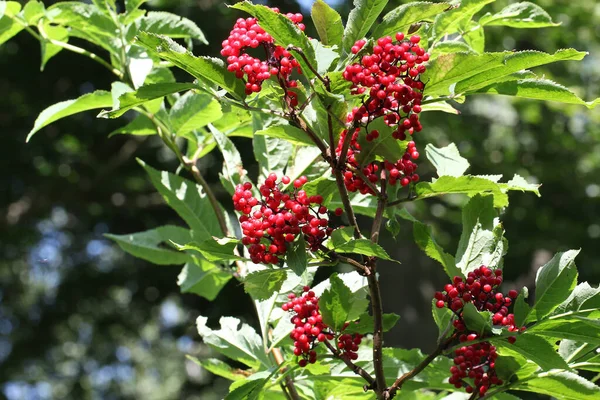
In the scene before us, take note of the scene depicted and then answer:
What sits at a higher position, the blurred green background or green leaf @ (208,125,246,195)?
green leaf @ (208,125,246,195)

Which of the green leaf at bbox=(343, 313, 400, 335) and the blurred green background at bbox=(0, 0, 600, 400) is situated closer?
the green leaf at bbox=(343, 313, 400, 335)

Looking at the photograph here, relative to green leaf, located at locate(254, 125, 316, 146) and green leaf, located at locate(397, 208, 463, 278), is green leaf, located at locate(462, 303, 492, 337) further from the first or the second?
green leaf, located at locate(254, 125, 316, 146)

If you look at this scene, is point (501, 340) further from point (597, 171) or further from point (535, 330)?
point (597, 171)

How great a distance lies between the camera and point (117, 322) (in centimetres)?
1064

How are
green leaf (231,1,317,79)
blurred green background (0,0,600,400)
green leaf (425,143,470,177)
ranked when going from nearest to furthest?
green leaf (231,1,317,79) < green leaf (425,143,470,177) < blurred green background (0,0,600,400)

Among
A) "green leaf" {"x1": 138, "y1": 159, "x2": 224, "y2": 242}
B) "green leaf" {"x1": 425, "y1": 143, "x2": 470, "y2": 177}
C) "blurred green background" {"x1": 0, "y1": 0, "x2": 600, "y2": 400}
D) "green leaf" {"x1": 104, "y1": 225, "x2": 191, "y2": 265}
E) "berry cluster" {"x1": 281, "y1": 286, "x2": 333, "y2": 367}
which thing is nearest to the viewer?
"berry cluster" {"x1": 281, "y1": 286, "x2": 333, "y2": 367}

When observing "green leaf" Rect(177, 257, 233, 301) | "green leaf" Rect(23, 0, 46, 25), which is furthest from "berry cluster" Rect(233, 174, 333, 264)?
"green leaf" Rect(23, 0, 46, 25)

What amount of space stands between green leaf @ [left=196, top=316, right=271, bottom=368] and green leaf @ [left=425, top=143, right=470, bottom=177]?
0.59 metres

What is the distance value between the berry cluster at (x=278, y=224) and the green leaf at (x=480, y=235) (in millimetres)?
285

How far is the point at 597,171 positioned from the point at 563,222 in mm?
1107

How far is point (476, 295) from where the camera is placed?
129 cm

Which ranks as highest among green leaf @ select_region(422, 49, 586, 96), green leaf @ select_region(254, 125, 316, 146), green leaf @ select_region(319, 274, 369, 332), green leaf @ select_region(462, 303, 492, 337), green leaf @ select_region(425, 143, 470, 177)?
green leaf @ select_region(422, 49, 586, 96)

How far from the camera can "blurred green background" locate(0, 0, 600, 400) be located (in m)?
7.63

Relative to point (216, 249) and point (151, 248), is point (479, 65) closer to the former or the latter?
point (216, 249)
